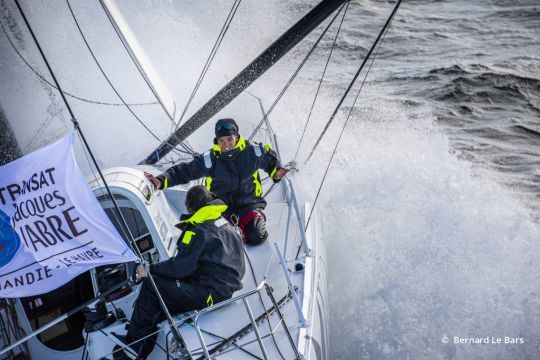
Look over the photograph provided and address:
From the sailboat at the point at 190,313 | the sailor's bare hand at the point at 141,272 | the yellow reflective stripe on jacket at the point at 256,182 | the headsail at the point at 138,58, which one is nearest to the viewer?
the sailor's bare hand at the point at 141,272

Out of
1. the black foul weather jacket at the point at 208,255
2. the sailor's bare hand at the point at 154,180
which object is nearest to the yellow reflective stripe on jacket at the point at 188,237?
the black foul weather jacket at the point at 208,255

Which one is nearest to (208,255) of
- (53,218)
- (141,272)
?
(141,272)

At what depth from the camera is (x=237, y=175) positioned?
368cm

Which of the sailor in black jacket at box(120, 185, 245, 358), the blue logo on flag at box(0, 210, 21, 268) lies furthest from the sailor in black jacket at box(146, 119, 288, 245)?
the blue logo on flag at box(0, 210, 21, 268)

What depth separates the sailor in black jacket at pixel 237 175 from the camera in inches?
143

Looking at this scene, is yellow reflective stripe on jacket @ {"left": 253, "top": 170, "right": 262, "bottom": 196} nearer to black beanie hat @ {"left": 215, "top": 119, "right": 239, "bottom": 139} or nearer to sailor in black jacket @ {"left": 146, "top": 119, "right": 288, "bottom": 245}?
sailor in black jacket @ {"left": 146, "top": 119, "right": 288, "bottom": 245}

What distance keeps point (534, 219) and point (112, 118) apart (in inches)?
221

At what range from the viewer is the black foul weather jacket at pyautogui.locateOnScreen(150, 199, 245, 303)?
8.36 ft

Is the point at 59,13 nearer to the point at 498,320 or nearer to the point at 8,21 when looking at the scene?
the point at 8,21

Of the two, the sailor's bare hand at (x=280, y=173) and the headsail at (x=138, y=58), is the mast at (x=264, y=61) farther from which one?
the headsail at (x=138, y=58)

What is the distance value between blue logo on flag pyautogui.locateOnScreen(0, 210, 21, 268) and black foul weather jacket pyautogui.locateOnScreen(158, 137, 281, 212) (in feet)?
4.43

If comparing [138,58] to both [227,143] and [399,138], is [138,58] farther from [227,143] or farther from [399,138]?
[399,138]

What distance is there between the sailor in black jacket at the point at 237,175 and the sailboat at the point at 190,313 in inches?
7.2

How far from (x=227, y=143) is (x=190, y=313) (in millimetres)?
1346
